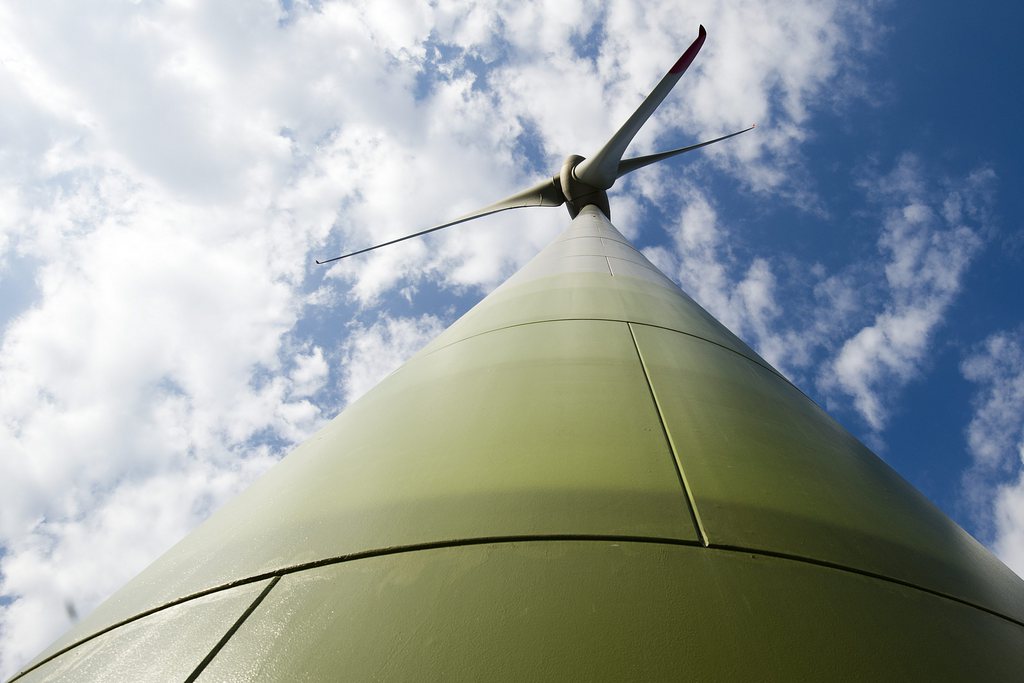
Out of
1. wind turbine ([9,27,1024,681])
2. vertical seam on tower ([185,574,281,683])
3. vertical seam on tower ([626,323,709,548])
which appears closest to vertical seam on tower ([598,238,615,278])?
vertical seam on tower ([626,323,709,548])

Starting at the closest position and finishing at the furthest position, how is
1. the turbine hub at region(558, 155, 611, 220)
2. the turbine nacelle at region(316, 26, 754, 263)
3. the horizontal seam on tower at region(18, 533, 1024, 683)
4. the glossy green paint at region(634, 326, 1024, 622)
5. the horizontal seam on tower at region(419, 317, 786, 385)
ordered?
the horizontal seam on tower at region(18, 533, 1024, 683) → the glossy green paint at region(634, 326, 1024, 622) → the horizontal seam on tower at region(419, 317, 786, 385) → the turbine nacelle at region(316, 26, 754, 263) → the turbine hub at region(558, 155, 611, 220)

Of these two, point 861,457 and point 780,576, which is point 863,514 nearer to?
point 780,576

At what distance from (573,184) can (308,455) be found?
17166 mm

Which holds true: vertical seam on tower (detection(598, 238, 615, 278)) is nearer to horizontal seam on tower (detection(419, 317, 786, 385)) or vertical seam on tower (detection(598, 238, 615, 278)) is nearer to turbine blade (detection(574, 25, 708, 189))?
horizontal seam on tower (detection(419, 317, 786, 385))

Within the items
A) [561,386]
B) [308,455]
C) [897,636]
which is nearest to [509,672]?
[897,636]

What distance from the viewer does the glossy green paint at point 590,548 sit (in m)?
1.59

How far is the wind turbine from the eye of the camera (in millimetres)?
1582

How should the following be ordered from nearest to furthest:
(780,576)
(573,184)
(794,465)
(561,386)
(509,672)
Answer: (509,672) < (780,576) < (794,465) < (561,386) < (573,184)

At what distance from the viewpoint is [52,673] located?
6.36ft

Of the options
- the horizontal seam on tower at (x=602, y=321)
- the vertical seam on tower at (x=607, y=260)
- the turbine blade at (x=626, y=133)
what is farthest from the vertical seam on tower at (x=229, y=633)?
the turbine blade at (x=626, y=133)

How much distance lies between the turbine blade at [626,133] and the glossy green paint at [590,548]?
1017cm

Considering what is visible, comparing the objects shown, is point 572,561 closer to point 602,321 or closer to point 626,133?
point 602,321

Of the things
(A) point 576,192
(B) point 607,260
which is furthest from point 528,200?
(B) point 607,260

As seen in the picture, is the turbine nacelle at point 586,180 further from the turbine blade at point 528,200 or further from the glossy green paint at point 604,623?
the glossy green paint at point 604,623
